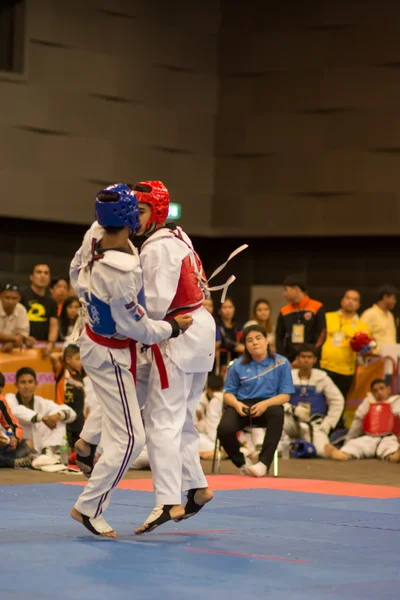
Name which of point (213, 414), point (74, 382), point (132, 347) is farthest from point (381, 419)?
point (132, 347)

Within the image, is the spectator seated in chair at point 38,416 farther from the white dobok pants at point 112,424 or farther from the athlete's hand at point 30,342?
the white dobok pants at point 112,424

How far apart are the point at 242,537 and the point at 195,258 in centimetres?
136

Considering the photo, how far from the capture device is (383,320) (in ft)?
39.2

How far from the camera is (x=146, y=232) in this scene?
16.9 feet

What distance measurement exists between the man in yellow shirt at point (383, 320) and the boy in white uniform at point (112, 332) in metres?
7.44

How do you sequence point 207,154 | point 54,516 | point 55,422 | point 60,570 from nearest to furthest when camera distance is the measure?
point 60,570
point 54,516
point 55,422
point 207,154

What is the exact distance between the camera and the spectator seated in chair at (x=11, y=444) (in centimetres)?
867

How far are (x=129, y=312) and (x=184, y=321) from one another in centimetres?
40

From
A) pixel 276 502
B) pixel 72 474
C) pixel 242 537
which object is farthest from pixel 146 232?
pixel 72 474

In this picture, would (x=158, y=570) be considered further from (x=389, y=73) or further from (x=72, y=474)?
(x=389, y=73)

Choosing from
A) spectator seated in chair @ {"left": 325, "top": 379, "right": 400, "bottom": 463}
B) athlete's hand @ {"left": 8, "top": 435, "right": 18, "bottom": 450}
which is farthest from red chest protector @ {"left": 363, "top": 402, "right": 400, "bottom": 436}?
athlete's hand @ {"left": 8, "top": 435, "right": 18, "bottom": 450}

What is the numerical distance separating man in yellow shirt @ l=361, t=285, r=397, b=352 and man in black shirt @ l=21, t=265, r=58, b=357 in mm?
3589

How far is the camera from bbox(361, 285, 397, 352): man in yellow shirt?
1193 cm

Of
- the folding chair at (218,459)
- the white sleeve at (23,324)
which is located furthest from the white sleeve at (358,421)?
the white sleeve at (23,324)
